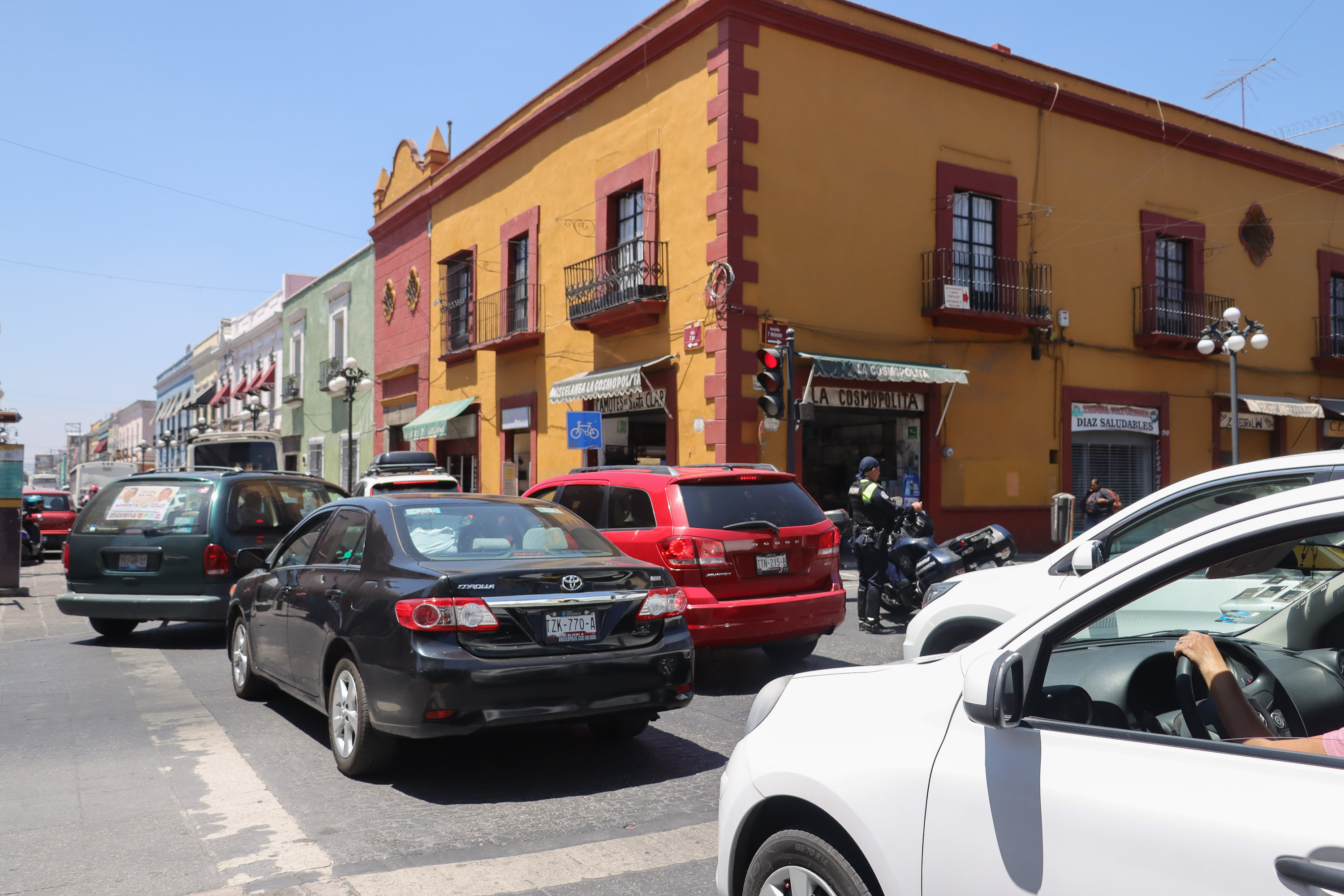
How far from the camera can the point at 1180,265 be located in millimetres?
21594

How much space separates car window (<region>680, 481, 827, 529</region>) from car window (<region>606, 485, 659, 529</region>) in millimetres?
324

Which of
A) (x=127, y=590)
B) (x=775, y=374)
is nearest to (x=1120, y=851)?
(x=127, y=590)

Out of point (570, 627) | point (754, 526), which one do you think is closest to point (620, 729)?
point (570, 627)

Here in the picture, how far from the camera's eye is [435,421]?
79.5 ft

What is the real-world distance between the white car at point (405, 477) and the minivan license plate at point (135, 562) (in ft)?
6.61

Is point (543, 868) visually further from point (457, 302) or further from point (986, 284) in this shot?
point (457, 302)

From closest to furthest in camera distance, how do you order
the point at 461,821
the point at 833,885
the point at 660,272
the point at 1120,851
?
the point at 1120,851, the point at 833,885, the point at 461,821, the point at 660,272

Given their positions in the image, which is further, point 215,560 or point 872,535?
point 872,535

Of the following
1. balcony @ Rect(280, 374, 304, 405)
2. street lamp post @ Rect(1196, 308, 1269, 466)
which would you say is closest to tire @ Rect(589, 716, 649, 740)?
street lamp post @ Rect(1196, 308, 1269, 466)

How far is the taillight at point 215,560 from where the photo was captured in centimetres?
934

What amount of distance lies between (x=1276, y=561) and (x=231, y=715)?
6032 millimetres

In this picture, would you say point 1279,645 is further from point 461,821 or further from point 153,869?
point 153,869

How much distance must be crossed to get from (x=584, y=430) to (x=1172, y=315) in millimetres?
12968

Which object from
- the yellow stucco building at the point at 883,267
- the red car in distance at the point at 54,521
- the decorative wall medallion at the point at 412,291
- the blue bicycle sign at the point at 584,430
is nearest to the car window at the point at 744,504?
the yellow stucco building at the point at 883,267
